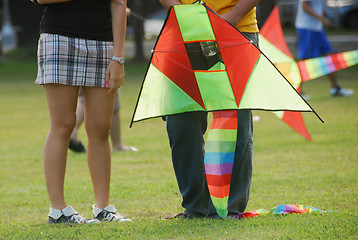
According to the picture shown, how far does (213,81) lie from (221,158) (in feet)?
1.46

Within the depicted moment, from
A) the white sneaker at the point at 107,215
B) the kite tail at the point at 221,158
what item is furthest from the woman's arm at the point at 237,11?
the white sneaker at the point at 107,215

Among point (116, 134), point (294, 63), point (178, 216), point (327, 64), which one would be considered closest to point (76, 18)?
point (178, 216)

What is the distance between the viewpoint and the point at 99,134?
12.2ft

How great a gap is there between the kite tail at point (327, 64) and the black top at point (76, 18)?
1739 mm

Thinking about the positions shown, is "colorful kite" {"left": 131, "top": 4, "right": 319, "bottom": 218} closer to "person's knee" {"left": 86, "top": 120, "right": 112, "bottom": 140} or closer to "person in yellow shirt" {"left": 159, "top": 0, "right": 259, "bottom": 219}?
"person in yellow shirt" {"left": 159, "top": 0, "right": 259, "bottom": 219}

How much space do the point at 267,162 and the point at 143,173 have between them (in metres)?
1.16

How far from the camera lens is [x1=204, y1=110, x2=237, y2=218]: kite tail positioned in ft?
11.2

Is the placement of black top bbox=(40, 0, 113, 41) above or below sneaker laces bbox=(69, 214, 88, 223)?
above

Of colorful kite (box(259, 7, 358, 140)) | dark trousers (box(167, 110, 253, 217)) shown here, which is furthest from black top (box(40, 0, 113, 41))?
colorful kite (box(259, 7, 358, 140))

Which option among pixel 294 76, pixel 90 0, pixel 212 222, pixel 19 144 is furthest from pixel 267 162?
pixel 19 144

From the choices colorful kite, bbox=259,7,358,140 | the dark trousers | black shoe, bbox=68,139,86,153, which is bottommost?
black shoe, bbox=68,139,86,153

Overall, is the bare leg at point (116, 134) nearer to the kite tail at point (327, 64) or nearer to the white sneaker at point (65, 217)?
the kite tail at point (327, 64)

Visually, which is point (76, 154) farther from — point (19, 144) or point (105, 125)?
point (105, 125)

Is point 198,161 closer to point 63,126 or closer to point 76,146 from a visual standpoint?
point 63,126
